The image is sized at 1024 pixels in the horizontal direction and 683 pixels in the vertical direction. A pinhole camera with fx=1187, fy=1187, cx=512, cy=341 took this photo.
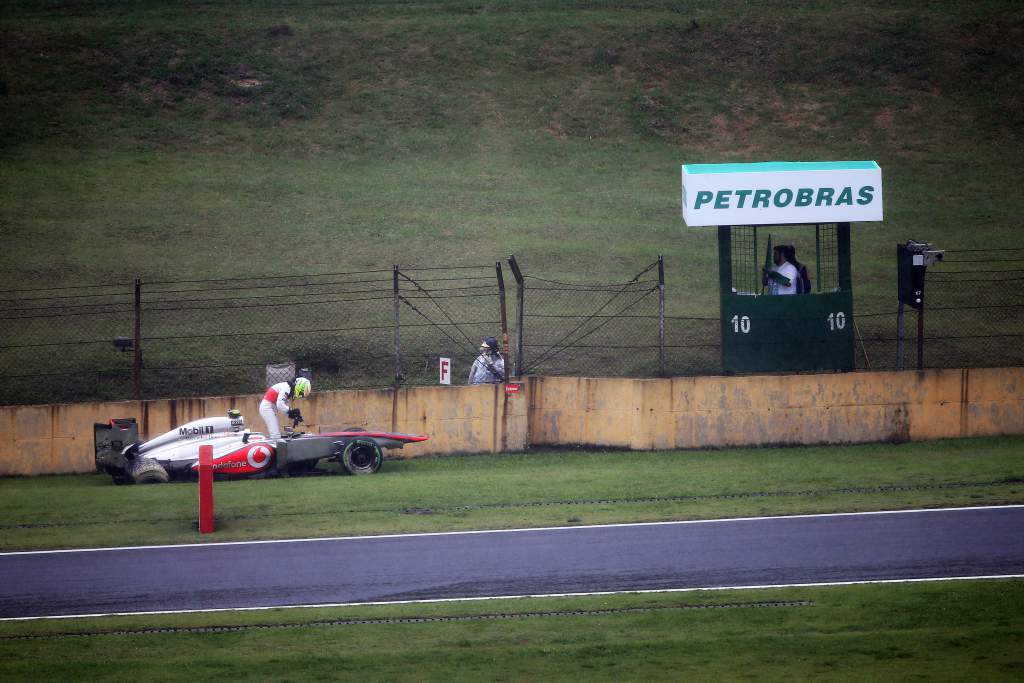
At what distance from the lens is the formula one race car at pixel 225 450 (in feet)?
53.3

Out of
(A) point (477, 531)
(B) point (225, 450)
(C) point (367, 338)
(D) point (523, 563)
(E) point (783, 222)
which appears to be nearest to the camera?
(D) point (523, 563)

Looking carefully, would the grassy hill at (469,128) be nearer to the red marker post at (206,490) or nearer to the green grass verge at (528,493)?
the green grass verge at (528,493)

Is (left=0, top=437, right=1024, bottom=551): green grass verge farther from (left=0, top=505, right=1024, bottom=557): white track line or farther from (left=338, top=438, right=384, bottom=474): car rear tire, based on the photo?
(left=338, top=438, right=384, bottom=474): car rear tire

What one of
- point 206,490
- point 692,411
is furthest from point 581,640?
point 692,411

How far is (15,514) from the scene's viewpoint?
47.9 feet

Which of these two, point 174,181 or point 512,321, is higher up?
point 174,181

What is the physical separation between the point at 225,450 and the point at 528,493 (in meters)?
4.35

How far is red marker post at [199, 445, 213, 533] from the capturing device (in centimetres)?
1349

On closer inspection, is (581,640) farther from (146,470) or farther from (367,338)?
(367,338)

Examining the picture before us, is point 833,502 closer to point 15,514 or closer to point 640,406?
point 640,406

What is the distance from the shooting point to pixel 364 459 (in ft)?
54.9

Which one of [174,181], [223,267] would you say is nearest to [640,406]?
[223,267]

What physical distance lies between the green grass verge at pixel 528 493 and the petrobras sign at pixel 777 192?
11.7 feet

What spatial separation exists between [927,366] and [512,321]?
24.2 ft
